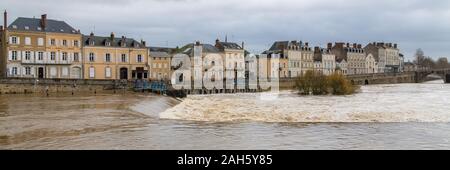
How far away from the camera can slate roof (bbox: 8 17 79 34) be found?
4809 cm

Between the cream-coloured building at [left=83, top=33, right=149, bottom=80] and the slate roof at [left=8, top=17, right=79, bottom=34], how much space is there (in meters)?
2.44

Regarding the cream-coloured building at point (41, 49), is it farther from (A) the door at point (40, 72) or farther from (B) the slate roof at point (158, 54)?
(B) the slate roof at point (158, 54)

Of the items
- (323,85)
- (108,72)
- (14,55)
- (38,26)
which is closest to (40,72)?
(14,55)

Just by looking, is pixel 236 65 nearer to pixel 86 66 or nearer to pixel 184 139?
pixel 86 66

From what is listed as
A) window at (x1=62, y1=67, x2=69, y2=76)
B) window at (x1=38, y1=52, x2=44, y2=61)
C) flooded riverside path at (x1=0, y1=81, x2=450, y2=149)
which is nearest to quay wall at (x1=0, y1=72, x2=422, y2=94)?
window at (x1=62, y1=67, x2=69, y2=76)

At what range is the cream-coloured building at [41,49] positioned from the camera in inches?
1876

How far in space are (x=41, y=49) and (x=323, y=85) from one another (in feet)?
94.3

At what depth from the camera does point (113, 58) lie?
181 ft

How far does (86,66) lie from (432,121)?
3930 centimetres

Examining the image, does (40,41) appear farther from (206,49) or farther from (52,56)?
(206,49)

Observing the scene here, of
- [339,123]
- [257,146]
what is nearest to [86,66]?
[339,123]

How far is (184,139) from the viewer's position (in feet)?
49.0

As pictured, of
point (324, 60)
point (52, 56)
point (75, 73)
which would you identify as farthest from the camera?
point (324, 60)

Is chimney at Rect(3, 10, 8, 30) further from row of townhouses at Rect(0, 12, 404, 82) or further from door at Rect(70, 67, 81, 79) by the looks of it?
door at Rect(70, 67, 81, 79)
